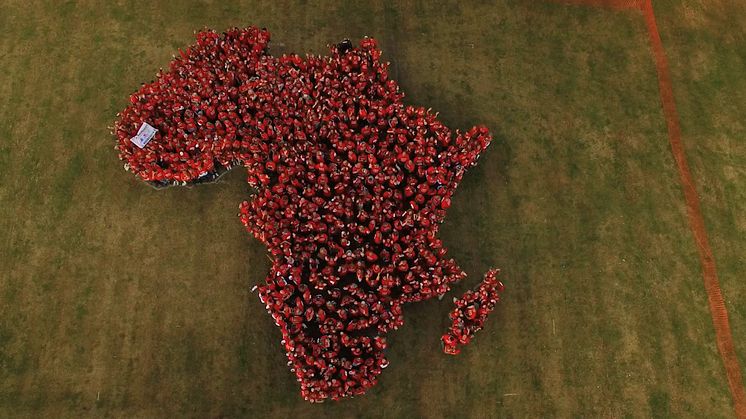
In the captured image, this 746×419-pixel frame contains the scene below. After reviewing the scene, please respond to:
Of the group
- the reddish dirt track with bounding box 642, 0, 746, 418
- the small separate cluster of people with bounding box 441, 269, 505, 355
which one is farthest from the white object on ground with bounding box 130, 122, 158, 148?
the reddish dirt track with bounding box 642, 0, 746, 418

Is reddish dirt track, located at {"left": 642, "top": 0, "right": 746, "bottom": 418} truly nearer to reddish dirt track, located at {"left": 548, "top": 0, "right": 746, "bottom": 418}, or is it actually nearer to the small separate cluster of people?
reddish dirt track, located at {"left": 548, "top": 0, "right": 746, "bottom": 418}

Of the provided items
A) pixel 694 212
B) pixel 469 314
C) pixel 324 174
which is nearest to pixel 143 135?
pixel 324 174

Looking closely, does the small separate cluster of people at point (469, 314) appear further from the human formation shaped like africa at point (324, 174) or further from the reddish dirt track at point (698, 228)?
the reddish dirt track at point (698, 228)

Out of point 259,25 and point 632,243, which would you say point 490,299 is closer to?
point 632,243

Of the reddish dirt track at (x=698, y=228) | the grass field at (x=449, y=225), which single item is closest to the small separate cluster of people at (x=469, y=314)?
the grass field at (x=449, y=225)

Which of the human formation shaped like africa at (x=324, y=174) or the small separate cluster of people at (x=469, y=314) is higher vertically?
the human formation shaped like africa at (x=324, y=174)

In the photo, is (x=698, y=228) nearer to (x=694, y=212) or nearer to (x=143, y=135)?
(x=694, y=212)

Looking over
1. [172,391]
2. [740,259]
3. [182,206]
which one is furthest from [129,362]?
[740,259]
